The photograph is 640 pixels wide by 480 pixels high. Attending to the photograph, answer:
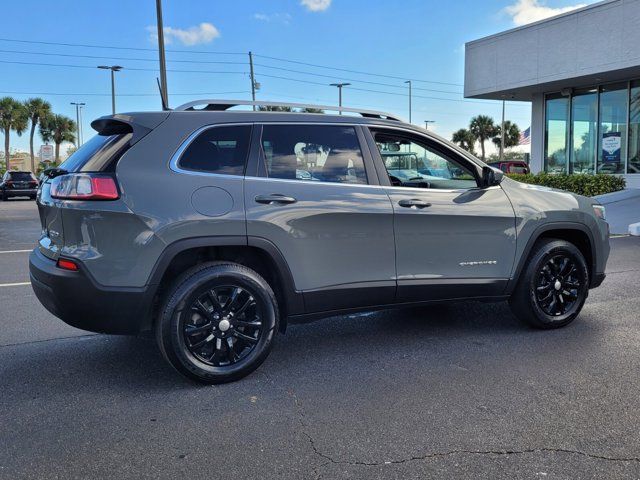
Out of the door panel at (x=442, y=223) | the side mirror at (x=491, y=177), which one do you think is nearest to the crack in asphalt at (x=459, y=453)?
the door panel at (x=442, y=223)

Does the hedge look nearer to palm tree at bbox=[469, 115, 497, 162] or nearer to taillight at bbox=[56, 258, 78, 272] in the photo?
taillight at bbox=[56, 258, 78, 272]

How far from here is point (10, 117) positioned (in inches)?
2344

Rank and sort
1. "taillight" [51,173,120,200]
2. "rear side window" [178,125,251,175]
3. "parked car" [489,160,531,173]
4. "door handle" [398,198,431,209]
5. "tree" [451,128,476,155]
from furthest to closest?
1. "tree" [451,128,476,155]
2. "parked car" [489,160,531,173]
3. "door handle" [398,198,431,209]
4. "rear side window" [178,125,251,175]
5. "taillight" [51,173,120,200]

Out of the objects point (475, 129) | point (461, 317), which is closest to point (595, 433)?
point (461, 317)

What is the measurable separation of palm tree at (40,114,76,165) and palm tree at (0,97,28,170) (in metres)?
4.57

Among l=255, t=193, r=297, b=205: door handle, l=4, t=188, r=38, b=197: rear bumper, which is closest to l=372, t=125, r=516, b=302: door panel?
l=255, t=193, r=297, b=205: door handle

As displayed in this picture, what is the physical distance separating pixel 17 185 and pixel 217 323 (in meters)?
27.5

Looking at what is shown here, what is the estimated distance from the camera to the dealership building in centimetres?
1709

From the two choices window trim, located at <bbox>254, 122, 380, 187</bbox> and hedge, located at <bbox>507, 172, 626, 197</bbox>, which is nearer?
window trim, located at <bbox>254, 122, 380, 187</bbox>

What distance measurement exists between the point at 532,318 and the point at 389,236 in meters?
1.61

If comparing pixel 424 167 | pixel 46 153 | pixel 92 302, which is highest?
pixel 46 153

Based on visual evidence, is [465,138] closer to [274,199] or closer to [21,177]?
[21,177]

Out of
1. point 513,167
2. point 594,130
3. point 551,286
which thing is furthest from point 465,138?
point 551,286

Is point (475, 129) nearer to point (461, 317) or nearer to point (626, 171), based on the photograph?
point (626, 171)
